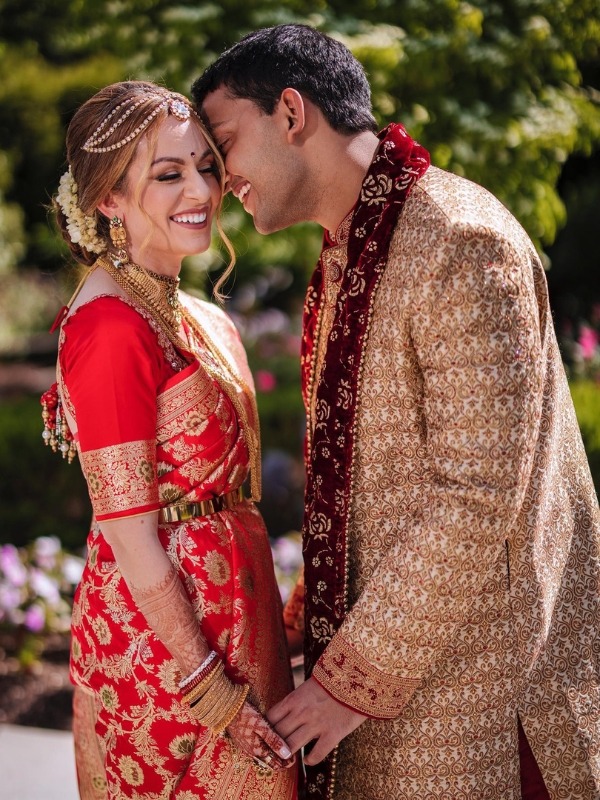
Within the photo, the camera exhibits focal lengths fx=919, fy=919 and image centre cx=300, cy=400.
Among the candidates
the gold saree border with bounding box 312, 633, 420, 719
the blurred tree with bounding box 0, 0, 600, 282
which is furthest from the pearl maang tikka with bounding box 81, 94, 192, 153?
the blurred tree with bounding box 0, 0, 600, 282

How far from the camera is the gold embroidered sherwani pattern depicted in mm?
1825

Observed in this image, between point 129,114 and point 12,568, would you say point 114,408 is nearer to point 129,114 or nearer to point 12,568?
point 129,114

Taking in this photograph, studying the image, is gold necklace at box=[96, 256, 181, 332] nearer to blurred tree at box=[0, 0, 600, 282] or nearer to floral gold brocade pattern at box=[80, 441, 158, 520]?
floral gold brocade pattern at box=[80, 441, 158, 520]

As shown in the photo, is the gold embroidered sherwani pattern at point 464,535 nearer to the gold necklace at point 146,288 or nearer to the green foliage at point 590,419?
the gold necklace at point 146,288

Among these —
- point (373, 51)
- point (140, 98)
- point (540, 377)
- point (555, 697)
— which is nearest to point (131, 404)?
point (140, 98)

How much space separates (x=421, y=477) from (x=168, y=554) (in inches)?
23.9

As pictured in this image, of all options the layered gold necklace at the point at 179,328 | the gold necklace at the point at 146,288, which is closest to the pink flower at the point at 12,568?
the layered gold necklace at the point at 179,328

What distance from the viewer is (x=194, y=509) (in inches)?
85.1

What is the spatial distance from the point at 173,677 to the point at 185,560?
0.86ft

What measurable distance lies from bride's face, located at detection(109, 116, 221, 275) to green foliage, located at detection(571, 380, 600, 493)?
9.02ft

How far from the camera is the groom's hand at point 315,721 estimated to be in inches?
78.1

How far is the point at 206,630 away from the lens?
83.0 inches

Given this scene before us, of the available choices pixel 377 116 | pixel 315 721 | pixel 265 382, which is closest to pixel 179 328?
pixel 315 721

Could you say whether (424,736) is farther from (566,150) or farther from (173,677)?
(566,150)
